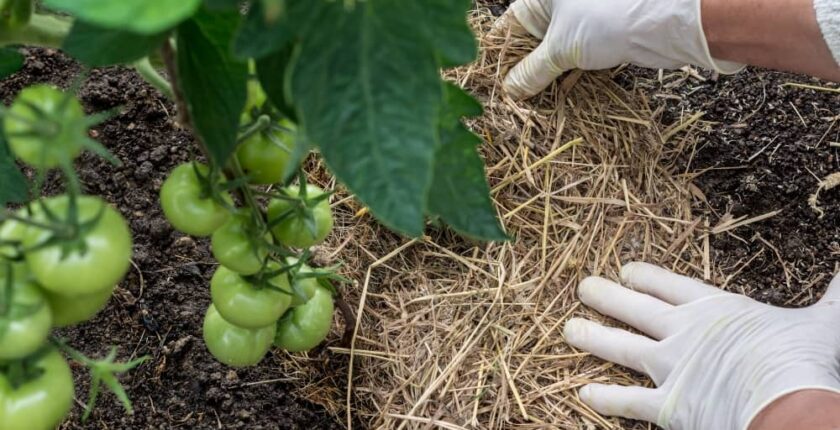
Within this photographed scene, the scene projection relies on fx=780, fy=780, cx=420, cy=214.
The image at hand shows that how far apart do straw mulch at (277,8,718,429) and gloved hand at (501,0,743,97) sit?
0.10 m

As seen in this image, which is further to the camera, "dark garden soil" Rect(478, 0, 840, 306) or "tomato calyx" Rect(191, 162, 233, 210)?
"dark garden soil" Rect(478, 0, 840, 306)

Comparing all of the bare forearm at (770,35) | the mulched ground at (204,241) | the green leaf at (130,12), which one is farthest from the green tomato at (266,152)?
the bare forearm at (770,35)

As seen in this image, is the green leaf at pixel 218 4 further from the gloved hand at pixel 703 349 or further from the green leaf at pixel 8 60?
the gloved hand at pixel 703 349

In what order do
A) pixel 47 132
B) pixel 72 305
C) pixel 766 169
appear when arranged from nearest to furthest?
1. pixel 47 132
2. pixel 72 305
3. pixel 766 169

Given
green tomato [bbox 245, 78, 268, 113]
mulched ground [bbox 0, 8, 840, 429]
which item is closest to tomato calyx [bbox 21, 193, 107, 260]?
green tomato [bbox 245, 78, 268, 113]

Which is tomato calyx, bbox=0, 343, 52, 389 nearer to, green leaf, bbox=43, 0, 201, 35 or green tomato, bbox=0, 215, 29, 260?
green tomato, bbox=0, 215, 29, 260

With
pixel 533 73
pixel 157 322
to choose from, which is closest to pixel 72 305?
pixel 157 322

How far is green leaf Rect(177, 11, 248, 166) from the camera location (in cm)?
61

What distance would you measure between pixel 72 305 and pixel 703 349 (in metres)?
1.27

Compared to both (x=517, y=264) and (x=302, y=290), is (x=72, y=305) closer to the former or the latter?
(x=302, y=290)

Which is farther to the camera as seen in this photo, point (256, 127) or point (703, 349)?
point (703, 349)

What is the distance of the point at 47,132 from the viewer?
1.82 ft

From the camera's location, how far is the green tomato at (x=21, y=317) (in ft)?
1.91

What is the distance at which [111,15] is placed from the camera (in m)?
0.40
